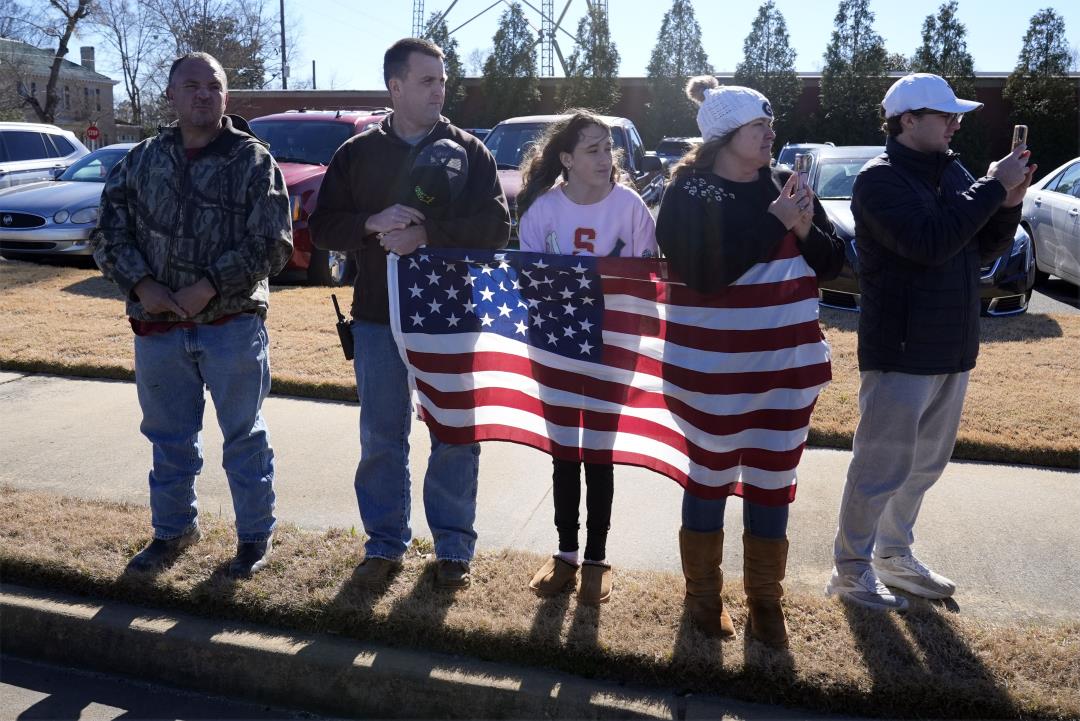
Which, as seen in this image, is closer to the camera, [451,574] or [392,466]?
[451,574]

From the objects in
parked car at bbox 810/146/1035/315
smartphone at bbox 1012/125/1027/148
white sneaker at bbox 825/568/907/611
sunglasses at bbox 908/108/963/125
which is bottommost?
white sneaker at bbox 825/568/907/611

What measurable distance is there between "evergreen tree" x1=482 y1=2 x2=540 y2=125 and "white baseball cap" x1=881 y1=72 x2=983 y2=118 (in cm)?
3097

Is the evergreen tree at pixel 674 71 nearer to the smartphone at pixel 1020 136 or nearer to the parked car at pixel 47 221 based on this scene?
the parked car at pixel 47 221

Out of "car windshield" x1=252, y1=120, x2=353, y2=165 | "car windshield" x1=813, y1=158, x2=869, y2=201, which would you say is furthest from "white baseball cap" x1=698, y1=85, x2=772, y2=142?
"car windshield" x1=252, y1=120, x2=353, y2=165

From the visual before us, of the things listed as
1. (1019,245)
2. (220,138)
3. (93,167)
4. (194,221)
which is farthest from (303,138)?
(194,221)

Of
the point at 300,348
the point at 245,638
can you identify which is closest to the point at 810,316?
the point at 245,638

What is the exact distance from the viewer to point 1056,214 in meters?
11.3

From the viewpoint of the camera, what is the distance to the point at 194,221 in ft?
13.1

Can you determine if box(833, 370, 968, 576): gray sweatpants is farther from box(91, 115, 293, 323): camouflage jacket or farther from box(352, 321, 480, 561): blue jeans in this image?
box(91, 115, 293, 323): camouflage jacket

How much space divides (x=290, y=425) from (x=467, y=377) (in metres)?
2.60

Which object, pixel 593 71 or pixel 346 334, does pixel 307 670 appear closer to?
pixel 346 334

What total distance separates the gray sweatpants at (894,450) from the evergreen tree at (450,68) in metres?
30.7

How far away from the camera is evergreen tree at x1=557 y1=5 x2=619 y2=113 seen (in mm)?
32750

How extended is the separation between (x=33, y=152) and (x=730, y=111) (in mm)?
14666
